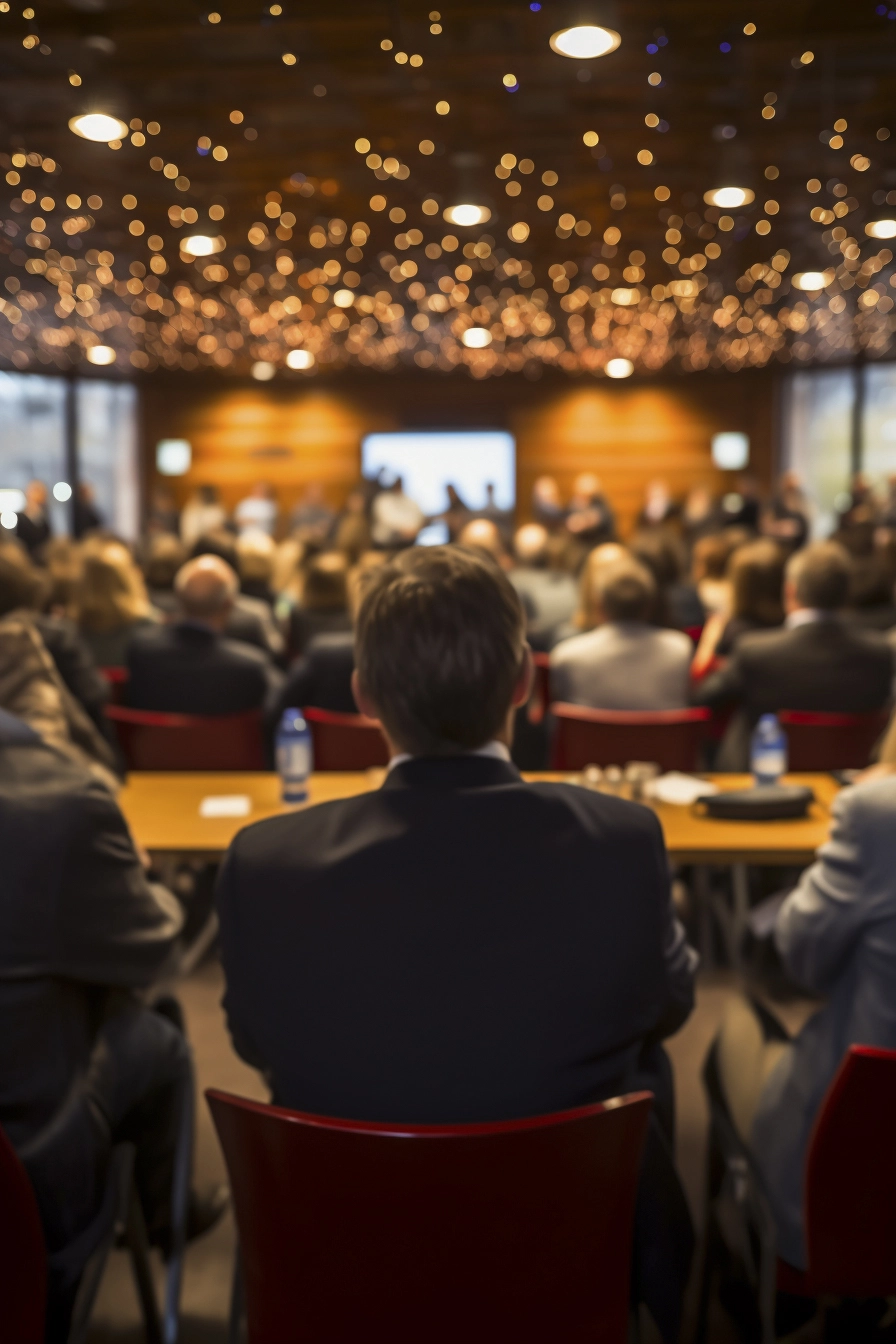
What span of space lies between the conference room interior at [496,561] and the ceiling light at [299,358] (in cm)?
35

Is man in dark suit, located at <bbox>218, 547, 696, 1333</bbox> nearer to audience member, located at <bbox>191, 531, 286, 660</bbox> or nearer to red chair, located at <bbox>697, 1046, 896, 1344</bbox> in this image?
red chair, located at <bbox>697, 1046, 896, 1344</bbox>

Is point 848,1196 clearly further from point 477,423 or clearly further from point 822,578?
point 477,423

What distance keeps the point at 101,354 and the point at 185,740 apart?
36.9ft

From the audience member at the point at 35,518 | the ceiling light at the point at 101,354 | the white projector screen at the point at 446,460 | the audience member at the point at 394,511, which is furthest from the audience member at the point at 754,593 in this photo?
the white projector screen at the point at 446,460

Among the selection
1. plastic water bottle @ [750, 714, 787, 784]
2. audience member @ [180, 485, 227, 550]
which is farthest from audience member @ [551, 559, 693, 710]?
audience member @ [180, 485, 227, 550]

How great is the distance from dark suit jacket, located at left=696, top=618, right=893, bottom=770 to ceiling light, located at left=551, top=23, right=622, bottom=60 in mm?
2118

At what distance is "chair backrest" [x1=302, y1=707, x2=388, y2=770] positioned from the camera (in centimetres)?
363

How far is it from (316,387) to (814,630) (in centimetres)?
1330

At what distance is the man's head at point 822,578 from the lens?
152 inches

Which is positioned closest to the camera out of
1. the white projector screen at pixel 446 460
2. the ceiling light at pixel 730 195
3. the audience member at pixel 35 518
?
the ceiling light at pixel 730 195

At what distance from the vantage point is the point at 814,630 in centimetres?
393

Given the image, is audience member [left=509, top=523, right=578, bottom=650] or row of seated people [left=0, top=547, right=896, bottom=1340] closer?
row of seated people [left=0, top=547, right=896, bottom=1340]

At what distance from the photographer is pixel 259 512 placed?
51.6ft

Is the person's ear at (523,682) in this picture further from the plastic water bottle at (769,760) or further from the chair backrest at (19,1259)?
the plastic water bottle at (769,760)
